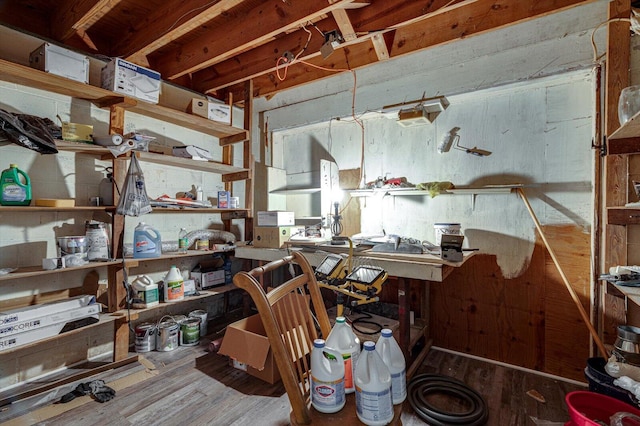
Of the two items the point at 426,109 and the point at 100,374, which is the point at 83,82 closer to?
the point at 100,374

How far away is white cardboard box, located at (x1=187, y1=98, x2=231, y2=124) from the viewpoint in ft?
8.85

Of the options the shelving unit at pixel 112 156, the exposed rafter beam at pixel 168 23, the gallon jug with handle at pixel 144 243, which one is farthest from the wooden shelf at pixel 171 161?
the exposed rafter beam at pixel 168 23

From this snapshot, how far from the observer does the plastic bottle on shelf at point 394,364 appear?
0.93 m

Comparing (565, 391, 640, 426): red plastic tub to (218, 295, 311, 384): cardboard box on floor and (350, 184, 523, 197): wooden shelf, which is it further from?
(218, 295, 311, 384): cardboard box on floor

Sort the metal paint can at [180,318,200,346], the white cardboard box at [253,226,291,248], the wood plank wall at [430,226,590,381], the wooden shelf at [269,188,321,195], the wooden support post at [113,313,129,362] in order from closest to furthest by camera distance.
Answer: the wood plank wall at [430,226,590,381] < the wooden support post at [113,313,129,362] < the metal paint can at [180,318,200,346] < the white cardboard box at [253,226,291,248] < the wooden shelf at [269,188,321,195]

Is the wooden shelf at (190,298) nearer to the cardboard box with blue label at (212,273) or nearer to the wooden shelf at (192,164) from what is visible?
the cardboard box with blue label at (212,273)

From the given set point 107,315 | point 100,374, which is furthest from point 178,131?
point 100,374

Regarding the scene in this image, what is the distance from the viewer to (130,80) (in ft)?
7.29

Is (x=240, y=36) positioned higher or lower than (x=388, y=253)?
higher

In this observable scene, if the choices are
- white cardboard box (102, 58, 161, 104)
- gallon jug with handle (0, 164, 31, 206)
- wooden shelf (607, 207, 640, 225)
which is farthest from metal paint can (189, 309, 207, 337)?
wooden shelf (607, 207, 640, 225)

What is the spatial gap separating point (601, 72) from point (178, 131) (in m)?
3.27

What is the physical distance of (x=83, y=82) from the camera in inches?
78.4

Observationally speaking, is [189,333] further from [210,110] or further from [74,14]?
[74,14]

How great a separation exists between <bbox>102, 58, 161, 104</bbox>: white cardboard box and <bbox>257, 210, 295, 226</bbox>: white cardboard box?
1255 mm
